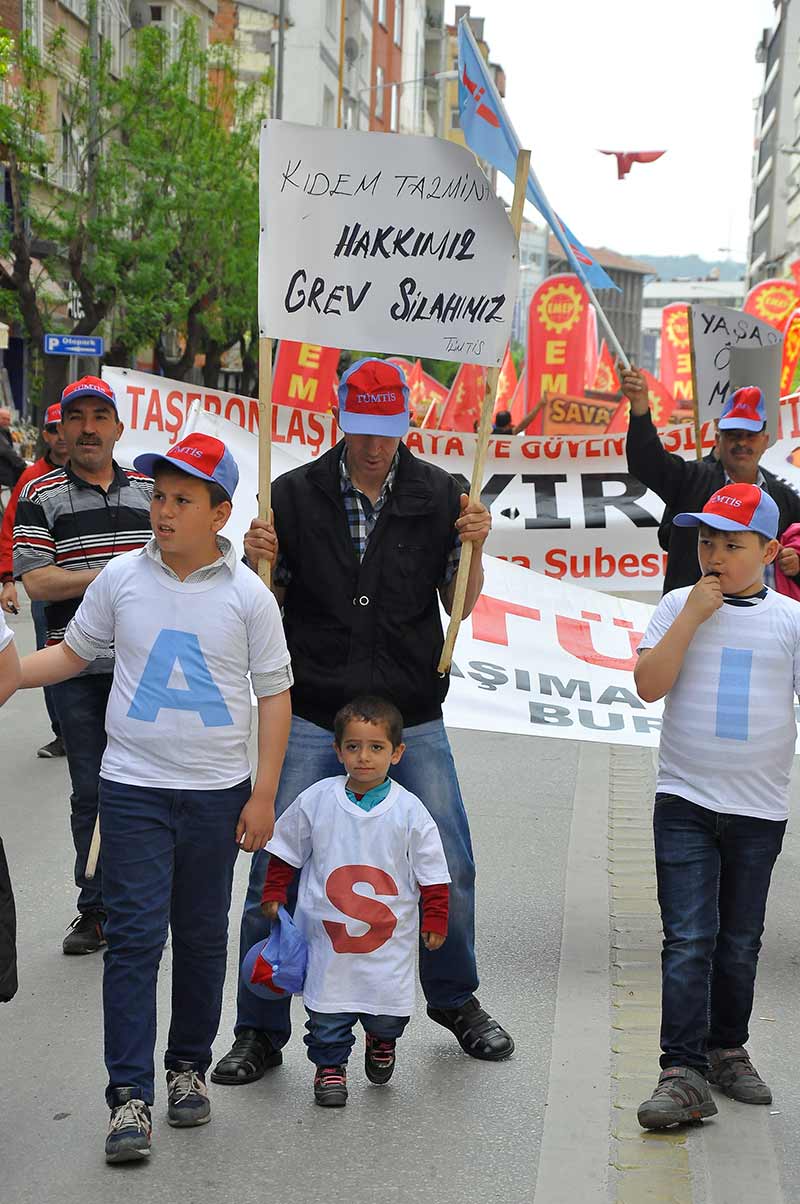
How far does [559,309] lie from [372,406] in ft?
81.8

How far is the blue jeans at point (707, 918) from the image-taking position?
4.53 metres

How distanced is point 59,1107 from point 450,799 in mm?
1313

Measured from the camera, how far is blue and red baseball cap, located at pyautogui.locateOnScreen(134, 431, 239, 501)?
13.9 feet

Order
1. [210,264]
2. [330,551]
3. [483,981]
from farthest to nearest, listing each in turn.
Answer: [210,264]
[483,981]
[330,551]

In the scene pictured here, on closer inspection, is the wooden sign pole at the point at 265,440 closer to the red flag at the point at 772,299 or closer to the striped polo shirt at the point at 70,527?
the striped polo shirt at the point at 70,527

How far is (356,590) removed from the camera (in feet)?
15.6

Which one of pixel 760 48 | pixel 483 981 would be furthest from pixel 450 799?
pixel 760 48

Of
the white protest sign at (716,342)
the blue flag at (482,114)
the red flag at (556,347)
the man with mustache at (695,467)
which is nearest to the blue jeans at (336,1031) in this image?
the man with mustache at (695,467)

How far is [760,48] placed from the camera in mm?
146750

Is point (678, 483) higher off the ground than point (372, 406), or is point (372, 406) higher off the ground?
point (372, 406)

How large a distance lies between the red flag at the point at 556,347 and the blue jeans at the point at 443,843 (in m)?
23.9

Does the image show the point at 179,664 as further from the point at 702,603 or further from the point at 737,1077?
the point at 737,1077

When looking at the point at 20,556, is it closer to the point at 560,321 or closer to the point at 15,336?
the point at 560,321

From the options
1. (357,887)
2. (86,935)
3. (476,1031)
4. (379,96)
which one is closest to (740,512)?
(357,887)
